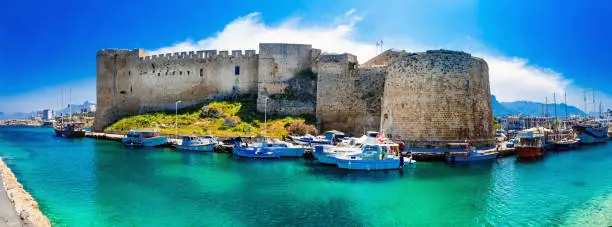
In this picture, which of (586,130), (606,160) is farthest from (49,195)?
(586,130)

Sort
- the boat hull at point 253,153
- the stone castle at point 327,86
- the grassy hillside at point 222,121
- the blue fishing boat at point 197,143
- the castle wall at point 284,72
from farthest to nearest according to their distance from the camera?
the castle wall at point 284,72 < the grassy hillside at point 222,121 < the blue fishing boat at point 197,143 < the stone castle at point 327,86 < the boat hull at point 253,153

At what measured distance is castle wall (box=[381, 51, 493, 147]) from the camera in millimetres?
21016

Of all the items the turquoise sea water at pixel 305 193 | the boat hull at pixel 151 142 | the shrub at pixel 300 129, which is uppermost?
the shrub at pixel 300 129

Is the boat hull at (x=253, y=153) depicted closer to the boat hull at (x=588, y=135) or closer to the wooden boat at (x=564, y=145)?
the wooden boat at (x=564, y=145)

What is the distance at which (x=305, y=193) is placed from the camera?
12.5 metres

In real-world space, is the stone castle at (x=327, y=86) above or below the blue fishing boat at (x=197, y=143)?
above

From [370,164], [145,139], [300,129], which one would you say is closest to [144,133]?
[145,139]

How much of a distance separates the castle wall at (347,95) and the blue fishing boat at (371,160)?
24.8 ft

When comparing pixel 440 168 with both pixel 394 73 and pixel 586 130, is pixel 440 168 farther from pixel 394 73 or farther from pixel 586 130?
pixel 586 130

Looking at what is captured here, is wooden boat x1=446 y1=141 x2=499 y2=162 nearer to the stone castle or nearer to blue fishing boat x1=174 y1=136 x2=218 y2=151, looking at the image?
the stone castle

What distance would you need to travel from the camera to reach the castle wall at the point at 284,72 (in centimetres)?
2892

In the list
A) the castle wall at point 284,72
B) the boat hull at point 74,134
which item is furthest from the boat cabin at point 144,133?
the boat hull at point 74,134

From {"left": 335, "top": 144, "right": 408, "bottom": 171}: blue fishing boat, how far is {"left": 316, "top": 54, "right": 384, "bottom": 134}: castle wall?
7.56 metres

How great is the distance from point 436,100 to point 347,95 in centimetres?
662
